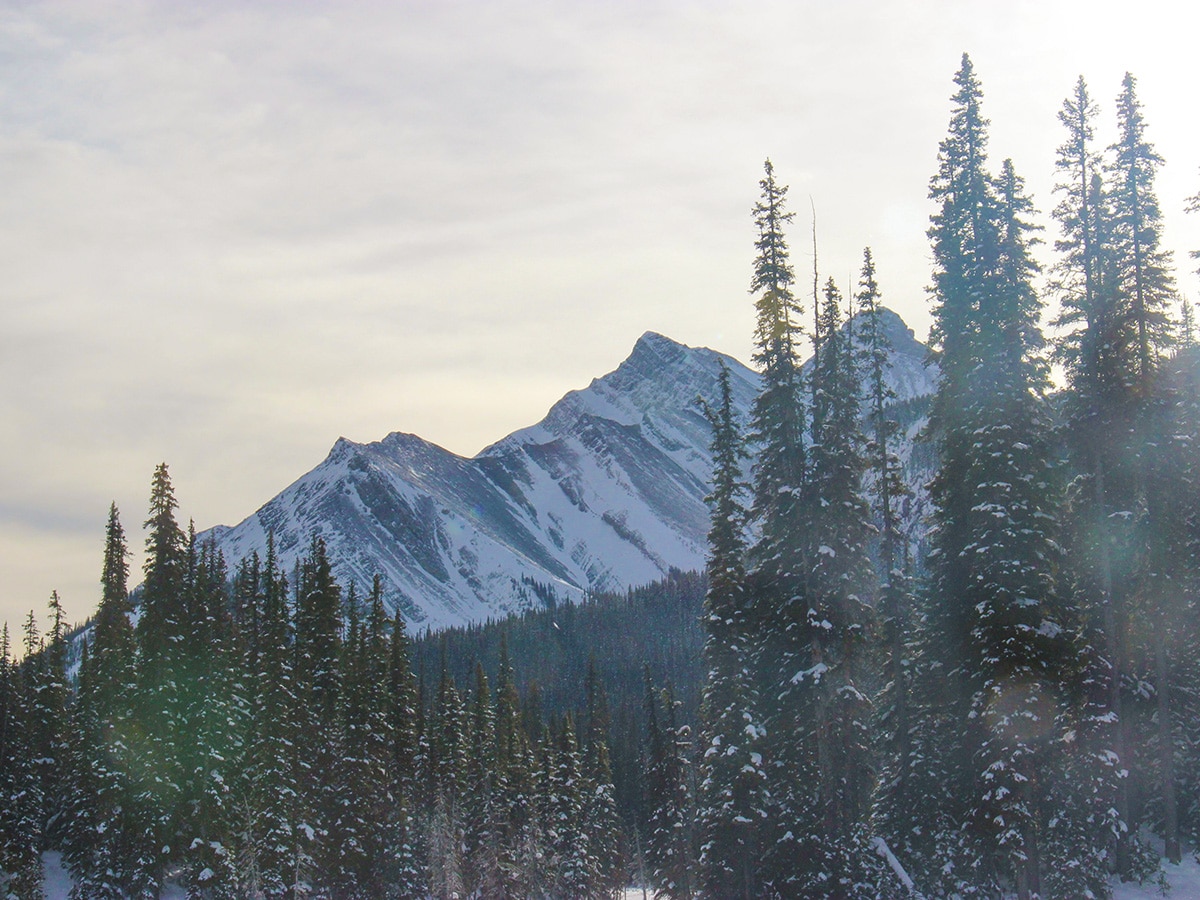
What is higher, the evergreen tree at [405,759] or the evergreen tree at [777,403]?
the evergreen tree at [777,403]

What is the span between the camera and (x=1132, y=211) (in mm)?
37156

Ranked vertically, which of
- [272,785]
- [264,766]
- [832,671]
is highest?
[832,671]

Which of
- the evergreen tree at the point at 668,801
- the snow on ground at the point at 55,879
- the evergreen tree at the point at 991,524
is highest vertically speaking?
the evergreen tree at the point at 991,524

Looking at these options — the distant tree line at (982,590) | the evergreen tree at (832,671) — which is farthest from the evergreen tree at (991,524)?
the evergreen tree at (832,671)

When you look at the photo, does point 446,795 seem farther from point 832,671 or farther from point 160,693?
point 832,671

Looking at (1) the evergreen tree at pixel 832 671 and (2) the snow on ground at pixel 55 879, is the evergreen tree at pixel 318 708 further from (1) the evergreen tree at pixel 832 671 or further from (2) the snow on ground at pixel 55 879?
(1) the evergreen tree at pixel 832 671

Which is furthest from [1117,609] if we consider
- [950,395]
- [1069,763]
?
[950,395]

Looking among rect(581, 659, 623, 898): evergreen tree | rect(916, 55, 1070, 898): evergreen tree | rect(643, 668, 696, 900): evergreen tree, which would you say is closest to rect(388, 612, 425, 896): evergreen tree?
rect(643, 668, 696, 900): evergreen tree

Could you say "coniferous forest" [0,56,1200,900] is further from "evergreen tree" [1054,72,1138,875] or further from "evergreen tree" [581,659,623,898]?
"evergreen tree" [581,659,623,898]

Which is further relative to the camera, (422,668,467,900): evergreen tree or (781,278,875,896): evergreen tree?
(422,668,467,900): evergreen tree

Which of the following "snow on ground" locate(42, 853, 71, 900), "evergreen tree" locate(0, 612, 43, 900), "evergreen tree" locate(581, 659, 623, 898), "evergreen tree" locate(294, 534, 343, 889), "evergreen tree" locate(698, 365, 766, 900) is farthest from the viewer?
"evergreen tree" locate(581, 659, 623, 898)

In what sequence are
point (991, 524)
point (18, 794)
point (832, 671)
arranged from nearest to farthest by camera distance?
point (991, 524) → point (832, 671) → point (18, 794)

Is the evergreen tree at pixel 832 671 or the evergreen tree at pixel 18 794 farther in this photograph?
the evergreen tree at pixel 18 794

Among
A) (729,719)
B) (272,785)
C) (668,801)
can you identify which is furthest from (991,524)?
(668,801)
